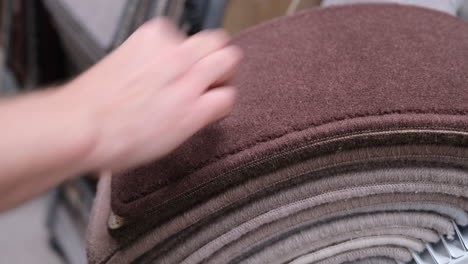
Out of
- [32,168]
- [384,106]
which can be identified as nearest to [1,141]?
[32,168]

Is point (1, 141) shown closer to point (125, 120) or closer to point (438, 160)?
point (125, 120)

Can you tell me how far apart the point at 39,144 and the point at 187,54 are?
0.11m

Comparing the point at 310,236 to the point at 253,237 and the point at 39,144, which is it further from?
the point at 39,144

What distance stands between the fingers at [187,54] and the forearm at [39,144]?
6 centimetres

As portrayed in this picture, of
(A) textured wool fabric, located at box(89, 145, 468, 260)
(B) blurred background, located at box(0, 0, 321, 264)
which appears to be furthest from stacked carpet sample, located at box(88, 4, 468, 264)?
(B) blurred background, located at box(0, 0, 321, 264)

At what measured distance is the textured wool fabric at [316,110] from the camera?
35 centimetres

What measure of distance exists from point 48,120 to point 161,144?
69 mm

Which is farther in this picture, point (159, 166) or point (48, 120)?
point (159, 166)

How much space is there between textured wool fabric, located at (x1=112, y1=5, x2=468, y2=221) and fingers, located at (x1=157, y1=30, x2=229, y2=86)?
2.9 inches

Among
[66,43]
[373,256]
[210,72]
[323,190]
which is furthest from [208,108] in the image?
[66,43]

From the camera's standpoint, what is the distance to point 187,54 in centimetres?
31

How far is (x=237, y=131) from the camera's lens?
0.37 metres

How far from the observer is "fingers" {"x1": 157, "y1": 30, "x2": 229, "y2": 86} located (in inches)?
11.8

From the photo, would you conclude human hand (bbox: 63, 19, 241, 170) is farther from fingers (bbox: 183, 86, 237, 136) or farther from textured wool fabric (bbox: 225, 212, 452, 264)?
textured wool fabric (bbox: 225, 212, 452, 264)
